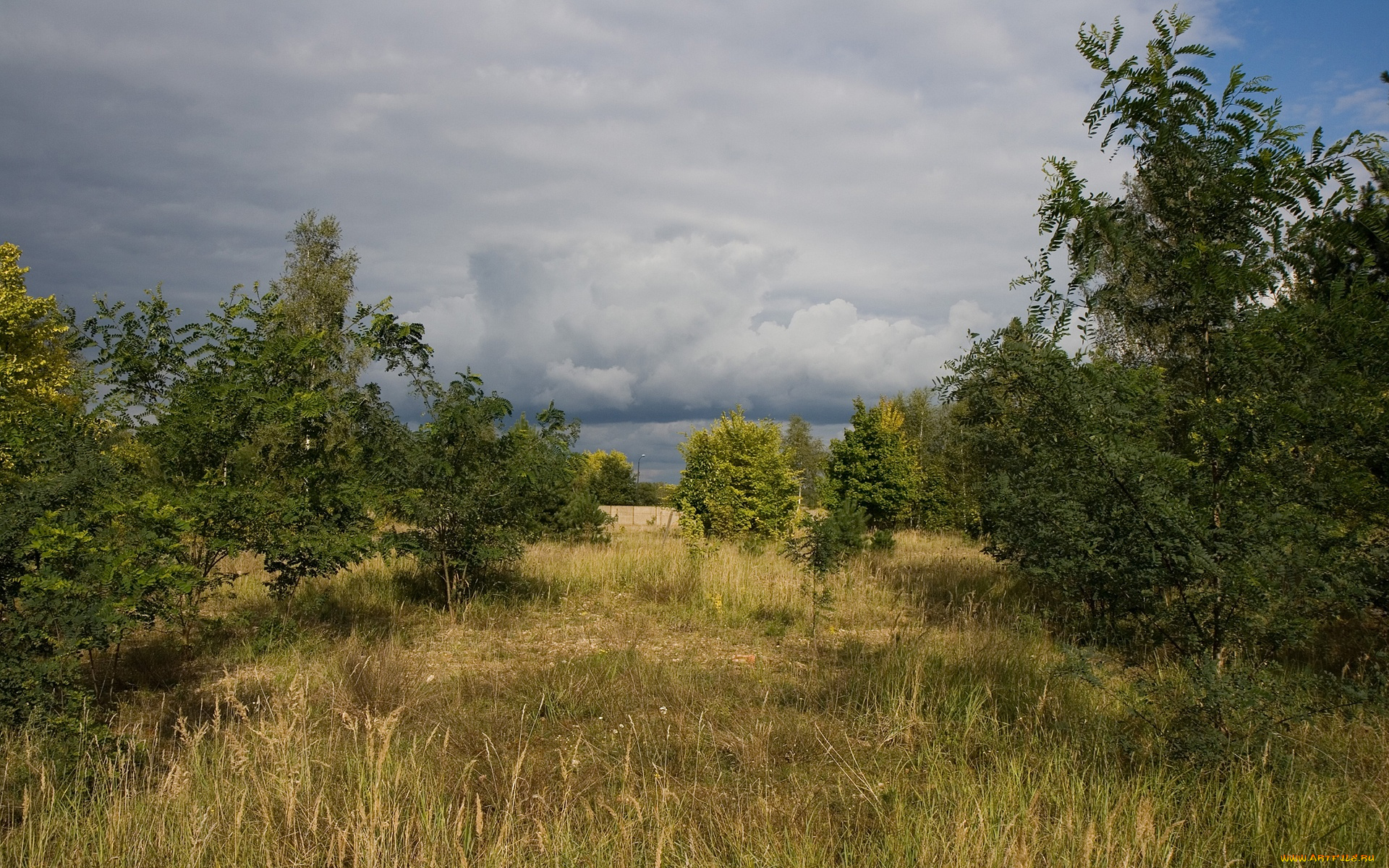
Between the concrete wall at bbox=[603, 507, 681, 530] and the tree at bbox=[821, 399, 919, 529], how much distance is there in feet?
22.0

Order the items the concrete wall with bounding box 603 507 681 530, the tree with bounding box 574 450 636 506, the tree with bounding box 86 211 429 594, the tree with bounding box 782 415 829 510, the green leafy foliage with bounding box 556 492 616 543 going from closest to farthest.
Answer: the tree with bounding box 86 211 429 594
the green leafy foliage with bounding box 556 492 616 543
the concrete wall with bounding box 603 507 681 530
the tree with bounding box 574 450 636 506
the tree with bounding box 782 415 829 510

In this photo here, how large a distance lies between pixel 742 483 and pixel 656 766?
17.1 m

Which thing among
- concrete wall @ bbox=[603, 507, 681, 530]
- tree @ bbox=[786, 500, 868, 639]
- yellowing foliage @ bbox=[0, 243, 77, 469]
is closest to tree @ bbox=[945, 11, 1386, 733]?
tree @ bbox=[786, 500, 868, 639]

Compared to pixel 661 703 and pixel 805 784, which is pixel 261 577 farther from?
pixel 805 784

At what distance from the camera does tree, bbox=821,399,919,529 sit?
27.7 m

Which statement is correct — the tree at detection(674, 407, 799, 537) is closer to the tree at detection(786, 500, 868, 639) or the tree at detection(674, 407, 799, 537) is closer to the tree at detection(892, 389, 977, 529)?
the tree at detection(892, 389, 977, 529)

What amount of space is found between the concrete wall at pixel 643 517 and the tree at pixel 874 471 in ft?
22.0

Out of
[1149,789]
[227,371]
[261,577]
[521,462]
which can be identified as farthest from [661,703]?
[261,577]

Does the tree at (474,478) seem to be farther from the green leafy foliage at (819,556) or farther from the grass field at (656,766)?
the green leafy foliage at (819,556)

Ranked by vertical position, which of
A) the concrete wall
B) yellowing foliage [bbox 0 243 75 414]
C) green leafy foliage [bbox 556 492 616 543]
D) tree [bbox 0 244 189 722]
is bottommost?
the concrete wall

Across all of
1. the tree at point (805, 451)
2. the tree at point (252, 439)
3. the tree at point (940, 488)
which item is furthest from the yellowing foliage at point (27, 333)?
the tree at point (805, 451)

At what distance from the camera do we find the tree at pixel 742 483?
818 inches

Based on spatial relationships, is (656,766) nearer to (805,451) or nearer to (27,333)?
(27,333)

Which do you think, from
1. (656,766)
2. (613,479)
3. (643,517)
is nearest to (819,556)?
(656,766)
